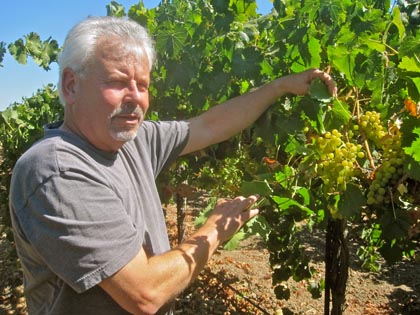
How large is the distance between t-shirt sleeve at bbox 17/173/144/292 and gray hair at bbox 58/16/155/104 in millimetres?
526

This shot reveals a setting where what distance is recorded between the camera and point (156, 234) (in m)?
2.06

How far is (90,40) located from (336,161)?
110 centimetres

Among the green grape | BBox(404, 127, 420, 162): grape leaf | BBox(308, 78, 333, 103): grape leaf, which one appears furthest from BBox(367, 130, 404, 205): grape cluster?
BBox(308, 78, 333, 103): grape leaf

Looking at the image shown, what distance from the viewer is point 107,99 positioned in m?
1.83

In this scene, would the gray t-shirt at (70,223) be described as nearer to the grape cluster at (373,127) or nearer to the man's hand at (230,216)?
the man's hand at (230,216)

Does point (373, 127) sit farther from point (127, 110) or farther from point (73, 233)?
point (73, 233)

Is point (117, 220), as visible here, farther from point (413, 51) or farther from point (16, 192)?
point (413, 51)

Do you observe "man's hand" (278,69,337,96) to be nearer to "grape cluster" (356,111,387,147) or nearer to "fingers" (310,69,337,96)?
"fingers" (310,69,337,96)

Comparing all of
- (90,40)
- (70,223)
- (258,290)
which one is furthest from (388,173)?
(258,290)

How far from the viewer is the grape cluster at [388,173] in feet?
5.52

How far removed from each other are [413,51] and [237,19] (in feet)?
3.88

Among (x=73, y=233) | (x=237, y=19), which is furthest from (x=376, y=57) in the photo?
(x=73, y=233)

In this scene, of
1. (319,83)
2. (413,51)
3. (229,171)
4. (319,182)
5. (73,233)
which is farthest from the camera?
(229,171)

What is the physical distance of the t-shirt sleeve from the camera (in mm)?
1518
